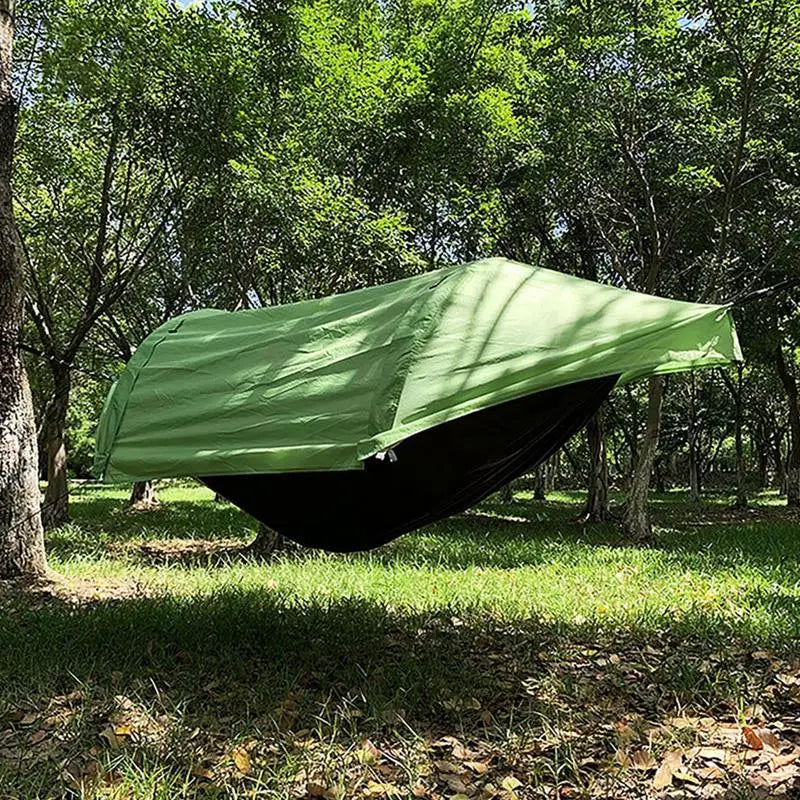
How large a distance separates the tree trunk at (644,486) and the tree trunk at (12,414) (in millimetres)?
6793

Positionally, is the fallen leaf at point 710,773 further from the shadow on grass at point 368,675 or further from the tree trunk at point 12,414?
the tree trunk at point 12,414

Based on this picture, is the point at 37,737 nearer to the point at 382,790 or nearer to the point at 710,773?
the point at 382,790

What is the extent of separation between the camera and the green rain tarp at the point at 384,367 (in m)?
2.95

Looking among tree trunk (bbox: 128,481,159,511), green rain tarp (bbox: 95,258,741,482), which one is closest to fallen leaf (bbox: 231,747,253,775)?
green rain tarp (bbox: 95,258,741,482)

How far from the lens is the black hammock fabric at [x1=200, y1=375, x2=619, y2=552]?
3.61 m

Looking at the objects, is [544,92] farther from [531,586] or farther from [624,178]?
[531,586]

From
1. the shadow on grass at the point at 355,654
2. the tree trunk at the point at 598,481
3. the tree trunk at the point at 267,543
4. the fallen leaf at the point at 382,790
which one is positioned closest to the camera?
the fallen leaf at the point at 382,790

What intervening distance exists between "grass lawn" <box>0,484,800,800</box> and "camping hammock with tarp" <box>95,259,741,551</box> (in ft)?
2.69

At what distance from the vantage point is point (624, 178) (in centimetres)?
1037

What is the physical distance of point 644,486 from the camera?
9.56 metres

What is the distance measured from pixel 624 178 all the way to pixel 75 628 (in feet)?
29.9

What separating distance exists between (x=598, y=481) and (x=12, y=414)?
31.9 feet

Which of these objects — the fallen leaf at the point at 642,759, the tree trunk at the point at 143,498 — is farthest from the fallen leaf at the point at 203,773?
the tree trunk at the point at 143,498

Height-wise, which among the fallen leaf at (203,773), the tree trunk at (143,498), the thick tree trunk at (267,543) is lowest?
the tree trunk at (143,498)
